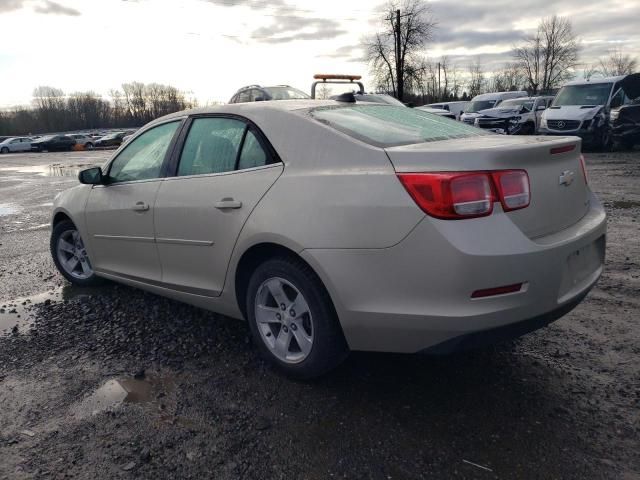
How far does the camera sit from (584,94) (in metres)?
16.4

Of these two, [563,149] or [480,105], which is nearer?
[563,149]

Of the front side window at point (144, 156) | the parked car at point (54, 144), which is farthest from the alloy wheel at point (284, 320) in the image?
the parked car at point (54, 144)

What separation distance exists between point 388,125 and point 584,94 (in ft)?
51.9

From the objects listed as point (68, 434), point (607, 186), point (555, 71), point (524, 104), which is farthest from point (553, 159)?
point (555, 71)

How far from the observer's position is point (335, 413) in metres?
2.72

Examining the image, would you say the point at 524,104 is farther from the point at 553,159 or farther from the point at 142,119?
the point at 142,119

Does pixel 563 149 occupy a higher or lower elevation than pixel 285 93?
lower

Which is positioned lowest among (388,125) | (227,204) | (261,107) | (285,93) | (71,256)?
(71,256)

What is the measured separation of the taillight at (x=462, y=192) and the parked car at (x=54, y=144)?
164 feet

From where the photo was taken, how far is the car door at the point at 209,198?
3086 millimetres

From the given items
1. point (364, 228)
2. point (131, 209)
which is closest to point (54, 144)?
point (131, 209)

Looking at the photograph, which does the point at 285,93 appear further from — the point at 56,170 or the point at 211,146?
the point at 56,170

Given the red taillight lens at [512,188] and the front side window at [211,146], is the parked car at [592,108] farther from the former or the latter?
the red taillight lens at [512,188]

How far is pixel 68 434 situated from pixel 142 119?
338 feet
